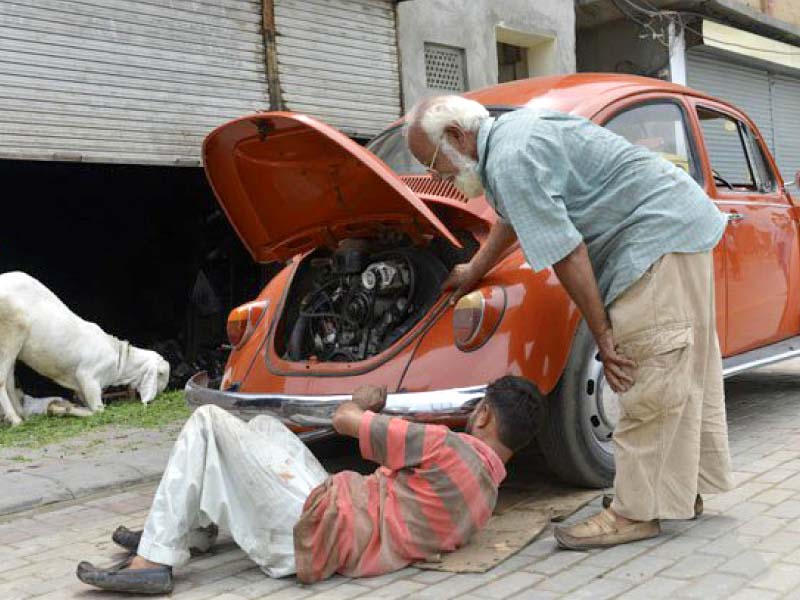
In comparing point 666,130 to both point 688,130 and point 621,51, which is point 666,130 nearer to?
point 688,130

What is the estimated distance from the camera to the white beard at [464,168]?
327 centimetres

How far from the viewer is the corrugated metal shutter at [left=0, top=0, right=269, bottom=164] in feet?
23.5

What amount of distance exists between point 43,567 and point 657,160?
2.88 meters

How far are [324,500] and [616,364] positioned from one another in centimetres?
117

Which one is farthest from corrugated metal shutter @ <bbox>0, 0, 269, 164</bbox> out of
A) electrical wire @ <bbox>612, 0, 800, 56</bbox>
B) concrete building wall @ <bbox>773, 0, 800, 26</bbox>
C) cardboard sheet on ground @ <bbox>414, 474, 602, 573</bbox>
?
concrete building wall @ <bbox>773, 0, 800, 26</bbox>

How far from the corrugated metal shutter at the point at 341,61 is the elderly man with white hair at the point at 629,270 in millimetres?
6252

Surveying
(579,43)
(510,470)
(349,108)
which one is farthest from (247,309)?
(579,43)

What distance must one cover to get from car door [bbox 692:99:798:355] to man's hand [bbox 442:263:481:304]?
1.66 m

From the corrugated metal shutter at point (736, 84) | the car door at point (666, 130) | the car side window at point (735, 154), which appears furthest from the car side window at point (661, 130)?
the corrugated metal shutter at point (736, 84)

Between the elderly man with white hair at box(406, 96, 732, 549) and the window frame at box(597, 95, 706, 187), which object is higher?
the window frame at box(597, 95, 706, 187)

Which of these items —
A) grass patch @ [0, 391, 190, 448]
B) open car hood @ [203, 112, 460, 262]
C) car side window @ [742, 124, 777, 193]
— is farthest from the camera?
grass patch @ [0, 391, 190, 448]

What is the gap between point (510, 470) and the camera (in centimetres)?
458

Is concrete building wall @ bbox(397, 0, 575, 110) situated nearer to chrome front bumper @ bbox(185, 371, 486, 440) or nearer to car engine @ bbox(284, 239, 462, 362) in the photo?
car engine @ bbox(284, 239, 462, 362)

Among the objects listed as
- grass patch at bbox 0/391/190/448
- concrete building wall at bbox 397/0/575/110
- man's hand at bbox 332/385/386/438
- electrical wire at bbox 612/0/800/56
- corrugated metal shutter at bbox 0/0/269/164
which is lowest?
grass patch at bbox 0/391/190/448
